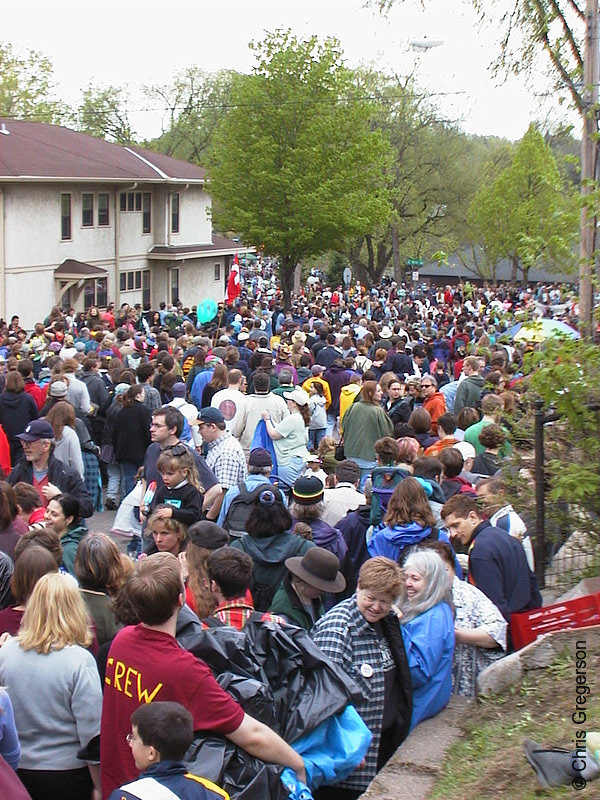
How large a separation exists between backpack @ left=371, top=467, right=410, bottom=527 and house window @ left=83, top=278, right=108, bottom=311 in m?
29.2

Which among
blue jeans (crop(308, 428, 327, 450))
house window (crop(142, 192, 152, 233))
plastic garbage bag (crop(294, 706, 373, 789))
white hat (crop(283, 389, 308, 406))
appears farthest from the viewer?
house window (crop(142, 192, 152, 233))

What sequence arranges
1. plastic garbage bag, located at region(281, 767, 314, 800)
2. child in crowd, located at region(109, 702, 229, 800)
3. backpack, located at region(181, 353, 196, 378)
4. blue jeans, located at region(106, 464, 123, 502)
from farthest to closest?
backpack, located at region(181, 353, 196, 378) < blue jeans, located at region(106, 464, 123, 502) < plastic garbage bag, located at region(281, 767, 314, 800) < child in crowd, located at region(109, 702, 229, 800)

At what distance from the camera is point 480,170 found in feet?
206

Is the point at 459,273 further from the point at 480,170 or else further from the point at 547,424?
the point at 547,424

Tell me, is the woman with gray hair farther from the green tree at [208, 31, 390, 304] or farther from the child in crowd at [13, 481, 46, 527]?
the green tree at [208, 31, 390, 304]

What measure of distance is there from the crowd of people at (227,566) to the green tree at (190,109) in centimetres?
6275

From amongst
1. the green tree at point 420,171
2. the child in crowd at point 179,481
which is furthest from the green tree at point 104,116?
the child in crowd at point 179,481

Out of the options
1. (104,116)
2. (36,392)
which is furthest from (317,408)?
(104,116)

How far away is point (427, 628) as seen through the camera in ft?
17.3

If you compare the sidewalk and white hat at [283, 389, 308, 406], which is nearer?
the sidewalk

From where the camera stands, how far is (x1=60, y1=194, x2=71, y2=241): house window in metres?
34.8

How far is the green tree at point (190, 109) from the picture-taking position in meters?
72.4

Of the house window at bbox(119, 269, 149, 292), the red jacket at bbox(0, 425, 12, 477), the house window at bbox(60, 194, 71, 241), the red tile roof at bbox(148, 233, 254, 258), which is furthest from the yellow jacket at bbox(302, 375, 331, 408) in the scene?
the red tile roof at bbox(148, 233, 254, 258)

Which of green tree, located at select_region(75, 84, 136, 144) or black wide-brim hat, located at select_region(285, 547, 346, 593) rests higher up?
green tree, located at select_region(75, 84, 136, 144)
